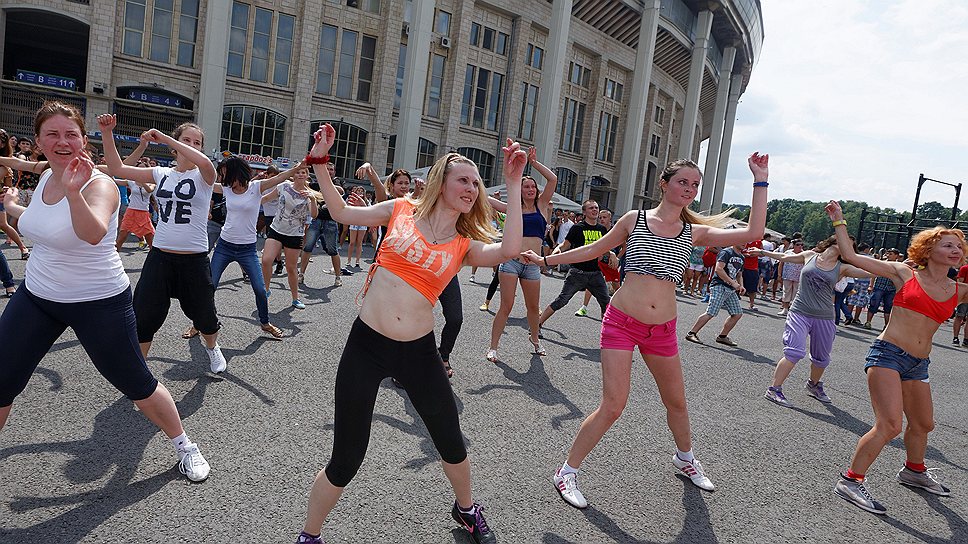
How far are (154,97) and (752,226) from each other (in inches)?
1169

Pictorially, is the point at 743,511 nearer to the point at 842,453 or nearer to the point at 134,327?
the point at 842,453

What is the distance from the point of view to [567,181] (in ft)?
146

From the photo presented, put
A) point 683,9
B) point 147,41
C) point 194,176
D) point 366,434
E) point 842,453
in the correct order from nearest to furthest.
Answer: point 366,434
point 194,176
point 842,453
point 147,41
point 683,9

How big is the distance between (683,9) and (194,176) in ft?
161

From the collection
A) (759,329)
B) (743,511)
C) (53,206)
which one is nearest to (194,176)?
(53,206)

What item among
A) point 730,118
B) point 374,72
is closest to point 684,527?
point 374,72

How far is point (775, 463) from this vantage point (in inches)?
177

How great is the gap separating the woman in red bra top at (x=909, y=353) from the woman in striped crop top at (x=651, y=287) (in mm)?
1358

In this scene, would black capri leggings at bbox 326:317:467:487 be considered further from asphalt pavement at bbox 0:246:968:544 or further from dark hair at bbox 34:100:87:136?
dark hair at bbox 34:100:87:136

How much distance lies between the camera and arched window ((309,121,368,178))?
31.3 m

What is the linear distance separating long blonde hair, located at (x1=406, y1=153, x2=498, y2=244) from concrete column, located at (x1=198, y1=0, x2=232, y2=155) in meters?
26.7

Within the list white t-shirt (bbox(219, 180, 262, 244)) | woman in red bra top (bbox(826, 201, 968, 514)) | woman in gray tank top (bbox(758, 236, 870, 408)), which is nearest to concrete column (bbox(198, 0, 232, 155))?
white t-shirt (bbox(219, 180, 262, 244))

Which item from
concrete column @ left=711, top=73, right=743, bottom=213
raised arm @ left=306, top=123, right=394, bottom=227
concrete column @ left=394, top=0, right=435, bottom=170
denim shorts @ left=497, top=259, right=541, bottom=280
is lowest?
denim shorts @ left=497, top=259, right=541, bottom=280

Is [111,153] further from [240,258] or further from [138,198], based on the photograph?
[138,198]
